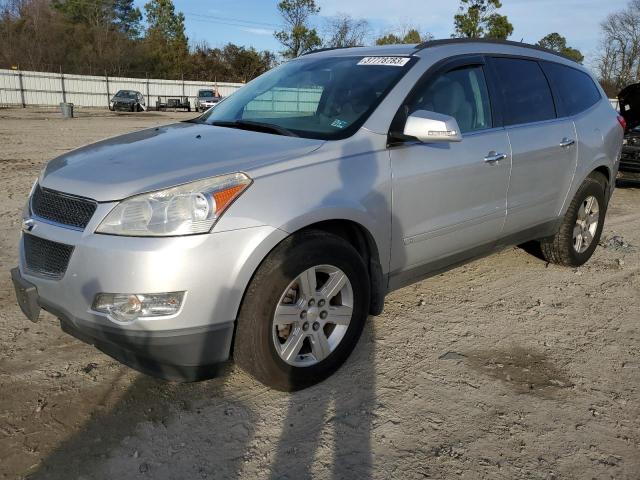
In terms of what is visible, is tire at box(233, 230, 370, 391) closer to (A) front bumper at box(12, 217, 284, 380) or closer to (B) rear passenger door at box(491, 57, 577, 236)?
(A) front bumper at box(12, 217, 284, 380)

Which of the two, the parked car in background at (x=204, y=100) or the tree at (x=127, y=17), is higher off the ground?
the tree at (x=127, y=17)

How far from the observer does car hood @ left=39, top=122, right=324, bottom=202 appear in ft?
8.39

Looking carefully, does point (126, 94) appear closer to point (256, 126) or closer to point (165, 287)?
point (256, 126)

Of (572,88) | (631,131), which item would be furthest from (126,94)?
(572,88)

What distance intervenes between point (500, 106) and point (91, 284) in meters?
2.96

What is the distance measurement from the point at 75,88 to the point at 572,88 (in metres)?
40.0

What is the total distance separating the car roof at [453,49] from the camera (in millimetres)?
3666

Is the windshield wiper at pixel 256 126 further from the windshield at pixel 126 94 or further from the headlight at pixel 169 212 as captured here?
the windshield at pixel 126 94

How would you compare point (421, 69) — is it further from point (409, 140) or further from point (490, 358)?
point (490, 358)

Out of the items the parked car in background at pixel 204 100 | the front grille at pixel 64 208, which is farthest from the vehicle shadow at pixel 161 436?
the parked car in background at pixel 204 100

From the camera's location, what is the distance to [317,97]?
361cm

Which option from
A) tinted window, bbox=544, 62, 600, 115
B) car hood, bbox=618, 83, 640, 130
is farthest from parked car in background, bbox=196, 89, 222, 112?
tinted window, bbox=544, 62, 600, 115

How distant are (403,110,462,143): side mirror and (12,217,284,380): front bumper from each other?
3.44 ft

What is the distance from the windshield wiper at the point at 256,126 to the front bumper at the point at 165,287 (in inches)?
33.6
